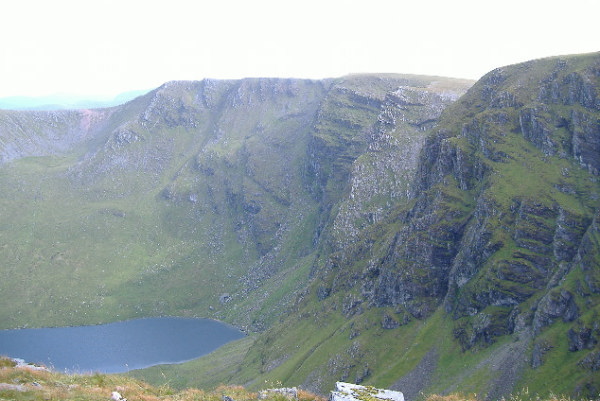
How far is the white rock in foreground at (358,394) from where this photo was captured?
3919 centimetres

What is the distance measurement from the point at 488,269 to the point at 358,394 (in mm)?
100550

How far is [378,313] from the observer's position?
154500 millimetres

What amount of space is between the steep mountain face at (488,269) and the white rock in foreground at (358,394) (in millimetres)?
62896

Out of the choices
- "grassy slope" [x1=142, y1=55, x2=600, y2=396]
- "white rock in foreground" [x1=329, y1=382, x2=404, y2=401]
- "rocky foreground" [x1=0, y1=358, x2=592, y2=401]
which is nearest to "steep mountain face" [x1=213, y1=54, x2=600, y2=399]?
"grassy slope" [x1=142, y1=55, x2=600, y2=396]

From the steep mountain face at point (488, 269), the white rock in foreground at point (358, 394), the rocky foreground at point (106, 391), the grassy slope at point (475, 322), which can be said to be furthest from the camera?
the steep mountain face at point (488, 269)

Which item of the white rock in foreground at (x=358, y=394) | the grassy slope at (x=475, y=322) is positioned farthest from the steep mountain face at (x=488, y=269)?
the white rock in foreground at (x=358, y=394)

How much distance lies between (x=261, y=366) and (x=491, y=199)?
96.9m

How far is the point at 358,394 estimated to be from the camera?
40.5 m

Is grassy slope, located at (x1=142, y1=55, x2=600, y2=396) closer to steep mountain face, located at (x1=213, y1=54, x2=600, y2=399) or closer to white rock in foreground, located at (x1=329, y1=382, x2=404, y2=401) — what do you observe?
steep mountain face, located at (x1=213, y1=54, x2=600, y2=399)

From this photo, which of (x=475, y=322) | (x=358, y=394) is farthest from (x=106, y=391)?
(x=475, y=322)

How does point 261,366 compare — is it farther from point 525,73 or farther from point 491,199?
point 525,73

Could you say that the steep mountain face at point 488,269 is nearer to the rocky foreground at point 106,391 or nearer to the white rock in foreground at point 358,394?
the white rock in foreground at point 358,394

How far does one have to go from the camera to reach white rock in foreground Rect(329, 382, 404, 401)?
3919 centimetres

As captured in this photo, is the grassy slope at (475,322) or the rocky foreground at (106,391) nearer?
the rocky foreground at (106,391)
